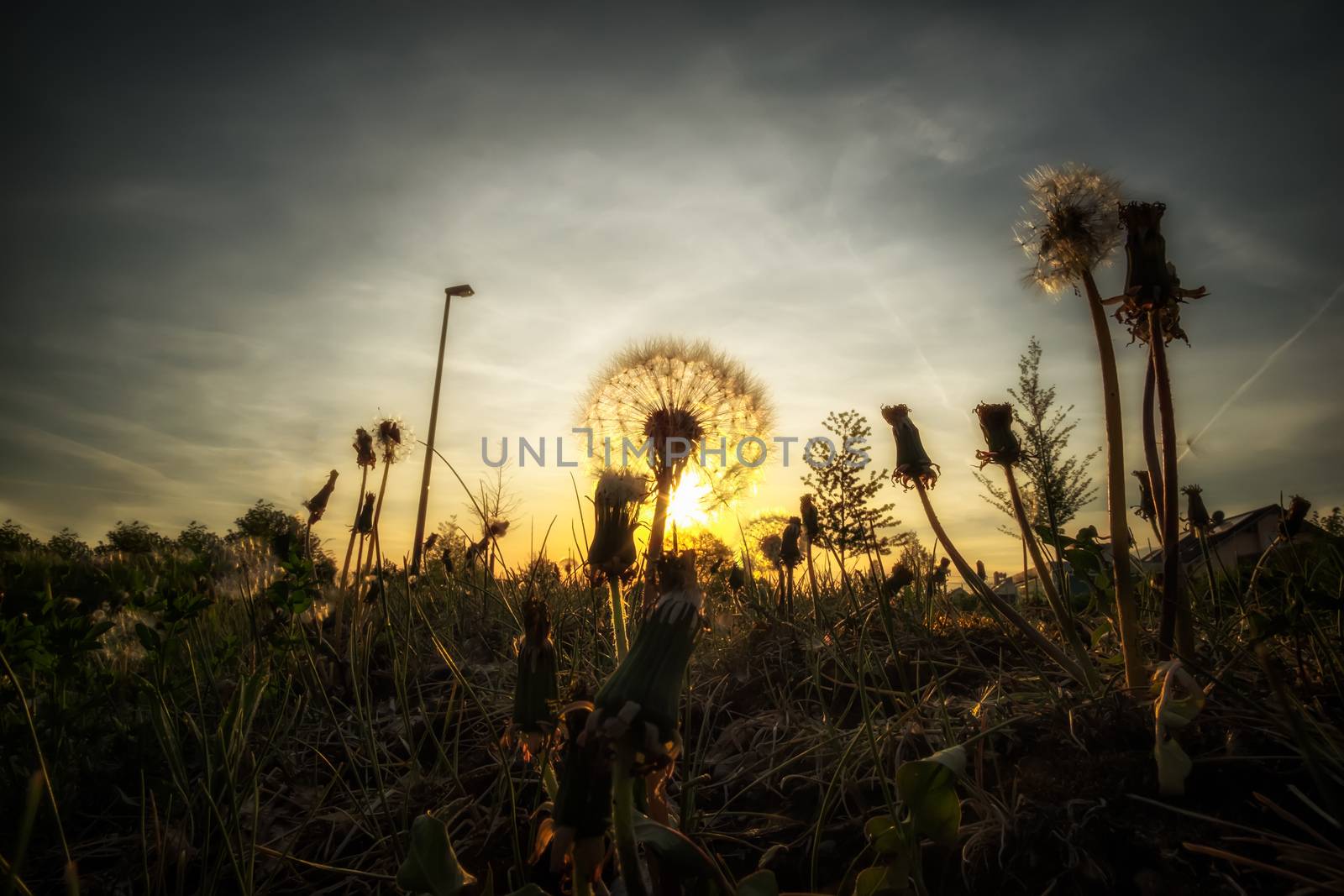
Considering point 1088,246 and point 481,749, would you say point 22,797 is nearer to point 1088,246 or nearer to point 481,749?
point 481,749

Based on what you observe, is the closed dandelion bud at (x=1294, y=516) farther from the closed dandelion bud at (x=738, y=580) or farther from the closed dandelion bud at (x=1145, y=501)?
the closed dandelion bud at (x=738, y=580)

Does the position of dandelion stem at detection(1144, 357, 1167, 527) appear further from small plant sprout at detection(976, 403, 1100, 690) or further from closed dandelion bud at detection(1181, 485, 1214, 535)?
closed dandelion bud at detection(1181, 485, 1214, 535)

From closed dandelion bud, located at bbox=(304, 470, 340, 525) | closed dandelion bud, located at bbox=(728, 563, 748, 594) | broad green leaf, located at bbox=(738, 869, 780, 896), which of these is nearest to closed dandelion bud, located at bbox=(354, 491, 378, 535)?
closed dandelion bud, located at bbox=(304, 470, 340, 525)

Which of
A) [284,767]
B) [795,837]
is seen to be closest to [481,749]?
[284,767]

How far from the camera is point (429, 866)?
1261 mm

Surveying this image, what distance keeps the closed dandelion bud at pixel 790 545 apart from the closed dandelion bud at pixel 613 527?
229 cm

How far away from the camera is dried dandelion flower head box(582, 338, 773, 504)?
735 cm

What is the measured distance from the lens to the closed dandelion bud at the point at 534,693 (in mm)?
1552

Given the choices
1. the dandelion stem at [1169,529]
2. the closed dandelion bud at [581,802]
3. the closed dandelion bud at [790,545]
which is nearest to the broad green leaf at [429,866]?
the closed dandelion bud at [581,802]

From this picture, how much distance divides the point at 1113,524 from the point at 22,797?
367 cm

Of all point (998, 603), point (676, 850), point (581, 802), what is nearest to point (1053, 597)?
point (998, 603)

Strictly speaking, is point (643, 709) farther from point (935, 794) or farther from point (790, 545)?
point (790, 545)

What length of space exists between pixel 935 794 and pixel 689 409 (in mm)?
6122

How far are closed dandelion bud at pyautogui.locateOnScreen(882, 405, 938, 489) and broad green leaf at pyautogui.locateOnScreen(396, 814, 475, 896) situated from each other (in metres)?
2.07
